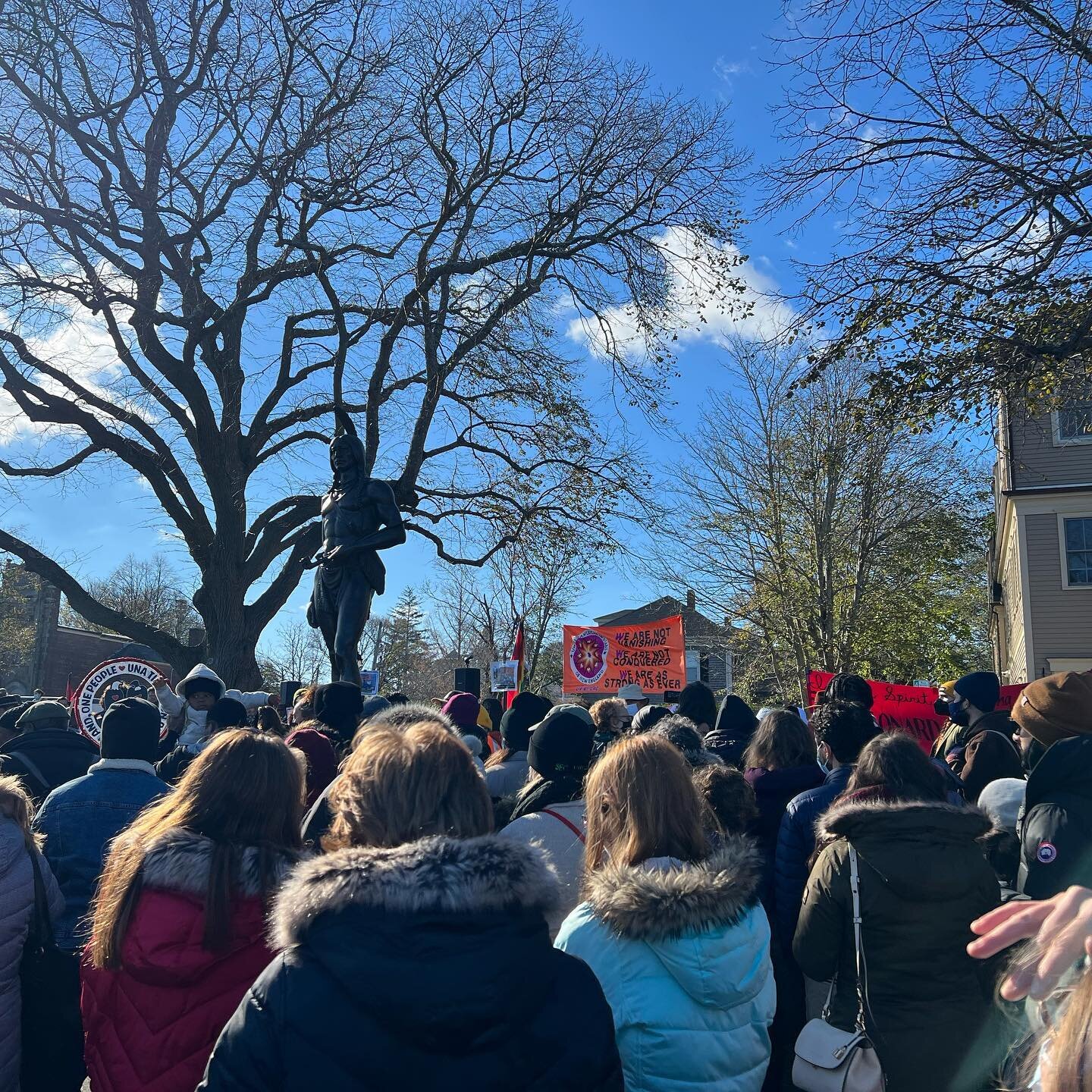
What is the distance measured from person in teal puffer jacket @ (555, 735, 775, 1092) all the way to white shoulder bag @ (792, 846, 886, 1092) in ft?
1.42

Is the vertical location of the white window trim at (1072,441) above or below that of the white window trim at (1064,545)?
above

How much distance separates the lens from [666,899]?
239 centimetres

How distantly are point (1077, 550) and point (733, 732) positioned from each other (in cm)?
1938

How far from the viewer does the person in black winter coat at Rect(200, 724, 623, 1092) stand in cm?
175

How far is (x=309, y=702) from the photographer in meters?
6.29

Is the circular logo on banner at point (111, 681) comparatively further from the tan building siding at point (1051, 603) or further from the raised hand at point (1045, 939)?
the tan building siding at point (1051, 603)

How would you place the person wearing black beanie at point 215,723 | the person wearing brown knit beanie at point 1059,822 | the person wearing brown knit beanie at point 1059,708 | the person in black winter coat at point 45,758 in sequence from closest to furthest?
the person wearing brown knit beanie at point 1059,822
the person wearing brown knit beanie at point 1059,708
the person in black winter coat at point 45,758
the person wearing black beanie at point 215,723

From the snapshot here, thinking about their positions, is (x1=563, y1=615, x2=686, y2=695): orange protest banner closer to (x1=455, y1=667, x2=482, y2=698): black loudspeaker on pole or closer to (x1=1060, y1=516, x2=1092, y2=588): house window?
(x1=455, y1=667, x2=482, y2=698): black loudspeaker on pole

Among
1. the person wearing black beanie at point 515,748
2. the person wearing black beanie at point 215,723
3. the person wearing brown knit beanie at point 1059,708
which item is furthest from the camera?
the person wearing black beanie at point 215,723

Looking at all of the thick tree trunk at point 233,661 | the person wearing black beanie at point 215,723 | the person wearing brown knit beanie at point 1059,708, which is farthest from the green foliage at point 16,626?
the person wearing brown knit beanie at point 1059,708

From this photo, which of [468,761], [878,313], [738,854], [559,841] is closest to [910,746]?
[738,854]

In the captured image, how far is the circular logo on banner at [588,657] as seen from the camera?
14.4m

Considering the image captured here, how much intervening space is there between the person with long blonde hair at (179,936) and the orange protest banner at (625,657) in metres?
11.3

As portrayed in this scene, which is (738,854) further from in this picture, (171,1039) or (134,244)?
(134,244)
